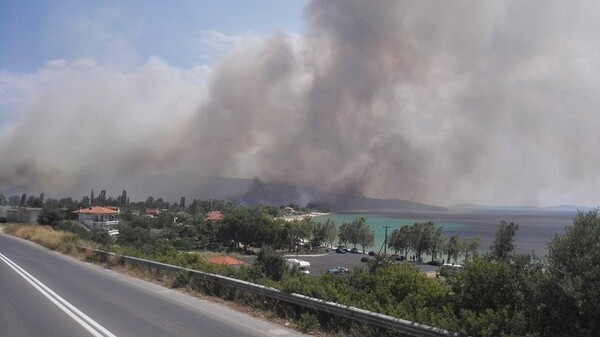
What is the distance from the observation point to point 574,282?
5.80m

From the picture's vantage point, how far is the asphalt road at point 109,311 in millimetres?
9023

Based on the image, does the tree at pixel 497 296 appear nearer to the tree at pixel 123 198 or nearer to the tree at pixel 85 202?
the tree at pixel 85 202

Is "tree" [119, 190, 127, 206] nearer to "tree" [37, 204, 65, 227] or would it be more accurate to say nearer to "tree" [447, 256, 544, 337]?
"tree" [37, 204, 65, 227]

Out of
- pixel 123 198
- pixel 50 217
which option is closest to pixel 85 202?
pixel 123 198

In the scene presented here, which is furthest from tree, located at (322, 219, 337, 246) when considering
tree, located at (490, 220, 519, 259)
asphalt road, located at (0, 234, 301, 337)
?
asphalt road, located at (0, 234, 301, 337)

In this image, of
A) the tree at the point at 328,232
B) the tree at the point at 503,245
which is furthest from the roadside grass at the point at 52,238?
the tree at the point at 328,232

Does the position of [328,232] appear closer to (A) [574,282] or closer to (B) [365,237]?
(B) [365,237]

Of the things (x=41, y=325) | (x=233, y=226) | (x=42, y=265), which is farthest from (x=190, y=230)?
(x=41, y=325)

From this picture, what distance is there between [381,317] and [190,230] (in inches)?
2629

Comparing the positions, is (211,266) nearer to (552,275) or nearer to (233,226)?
(552,275)

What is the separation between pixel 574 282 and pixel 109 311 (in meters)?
8.89

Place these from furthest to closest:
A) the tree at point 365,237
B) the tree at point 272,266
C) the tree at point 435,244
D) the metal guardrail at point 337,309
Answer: the tree at point 365,237, the tree at point 435,244, the tree at point 272,266, the metal guardrail at point 337,309

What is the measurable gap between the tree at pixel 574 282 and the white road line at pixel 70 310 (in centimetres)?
652

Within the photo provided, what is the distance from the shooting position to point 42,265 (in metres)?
22.7
